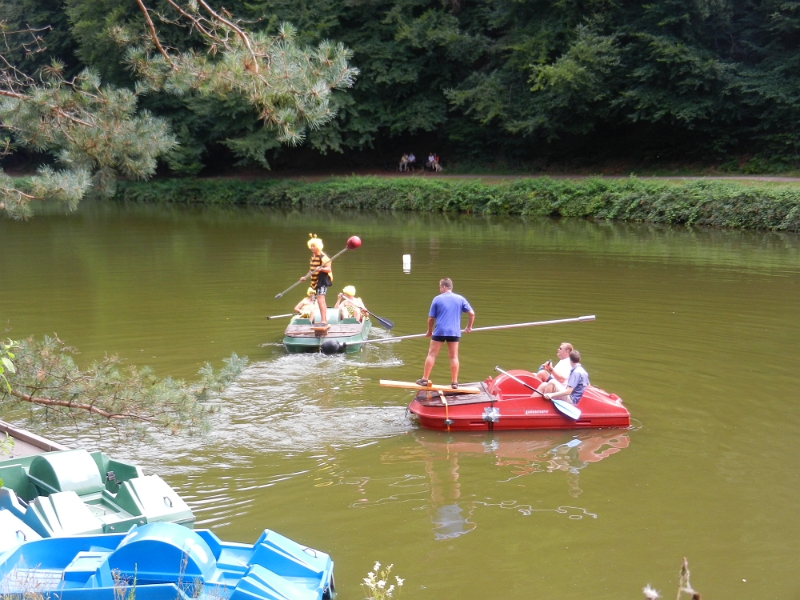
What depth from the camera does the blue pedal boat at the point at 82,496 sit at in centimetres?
608

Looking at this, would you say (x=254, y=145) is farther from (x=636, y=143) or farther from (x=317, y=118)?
(x=317, y=118)

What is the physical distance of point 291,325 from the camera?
13555 mm

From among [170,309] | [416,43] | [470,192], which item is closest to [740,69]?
[470,192]

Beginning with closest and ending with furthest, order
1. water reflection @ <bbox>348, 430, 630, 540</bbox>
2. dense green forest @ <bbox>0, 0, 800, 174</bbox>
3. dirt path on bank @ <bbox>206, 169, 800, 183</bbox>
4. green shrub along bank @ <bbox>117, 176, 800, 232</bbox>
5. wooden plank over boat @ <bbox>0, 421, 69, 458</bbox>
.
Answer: wooden plank over boat @ <bbox>0, 421, 69, 458</bbox> < water reflection @ <bbox>348, 430, 630, 540</bbox> < green shrub along bank @ <bbox>117, 176, 800, 232</bbox> < dirt path on bank @ <bbox>206, 169, 800, 183</bbox> < dense green forest @ <bbox>0, 0, 800, 174</bbox>

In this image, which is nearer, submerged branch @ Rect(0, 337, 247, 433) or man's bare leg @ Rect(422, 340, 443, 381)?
submerged branch @ Rect(0, 337, 247, 433)

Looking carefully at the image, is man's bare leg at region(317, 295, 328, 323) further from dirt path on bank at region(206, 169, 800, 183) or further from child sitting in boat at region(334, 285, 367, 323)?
dirt path on bank at region(206, 169, 800, 183)

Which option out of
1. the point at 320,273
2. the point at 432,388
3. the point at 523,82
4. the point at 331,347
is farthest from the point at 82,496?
the point at 523,82

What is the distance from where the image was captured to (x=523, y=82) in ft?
126

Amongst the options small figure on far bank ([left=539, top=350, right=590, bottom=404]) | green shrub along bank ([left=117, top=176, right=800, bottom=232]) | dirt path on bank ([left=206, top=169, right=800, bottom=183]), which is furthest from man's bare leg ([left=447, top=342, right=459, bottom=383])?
dirt path on bank ([left=206, top=169, right=800, bottom=183])

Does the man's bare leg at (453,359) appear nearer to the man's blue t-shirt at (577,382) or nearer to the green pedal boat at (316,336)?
the man's blue t-shirt at (577,382)

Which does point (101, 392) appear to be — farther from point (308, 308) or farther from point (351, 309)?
point (351, 309)

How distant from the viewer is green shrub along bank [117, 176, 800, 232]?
2615cm

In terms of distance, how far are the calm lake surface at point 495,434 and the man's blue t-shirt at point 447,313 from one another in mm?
1226

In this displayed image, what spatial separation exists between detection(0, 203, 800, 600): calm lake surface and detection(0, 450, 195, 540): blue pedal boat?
1.00 m
